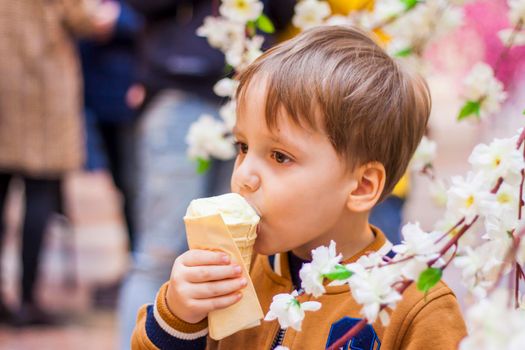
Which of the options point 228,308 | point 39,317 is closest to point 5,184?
point 39,317

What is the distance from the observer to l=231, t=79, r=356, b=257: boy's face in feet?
5.39

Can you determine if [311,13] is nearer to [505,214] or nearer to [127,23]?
[505,214]

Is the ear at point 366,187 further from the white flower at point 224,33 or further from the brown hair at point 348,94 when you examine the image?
the white flower at point 224,33

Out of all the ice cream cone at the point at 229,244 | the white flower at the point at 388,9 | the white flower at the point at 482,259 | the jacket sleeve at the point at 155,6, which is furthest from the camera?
the jacket sleeve at the point at 155,6

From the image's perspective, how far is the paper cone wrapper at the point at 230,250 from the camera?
61.3 inches

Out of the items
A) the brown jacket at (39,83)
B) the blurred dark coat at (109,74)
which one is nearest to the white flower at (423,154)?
the brown jacket at (39,83)

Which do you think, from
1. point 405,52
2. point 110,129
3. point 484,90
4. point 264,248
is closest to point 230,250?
point 264,248

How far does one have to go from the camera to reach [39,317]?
15.4 ft

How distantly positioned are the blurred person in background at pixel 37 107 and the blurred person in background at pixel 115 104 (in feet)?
0.97

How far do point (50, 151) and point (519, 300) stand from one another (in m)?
3.32

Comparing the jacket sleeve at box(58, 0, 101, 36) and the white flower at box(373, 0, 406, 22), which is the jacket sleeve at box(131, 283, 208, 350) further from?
the jacket sleeve at box(58, 0, 101, 36)

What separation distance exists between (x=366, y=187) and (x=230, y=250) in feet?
1.05

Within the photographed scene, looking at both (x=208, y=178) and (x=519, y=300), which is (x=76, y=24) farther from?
(x=519, y=300)

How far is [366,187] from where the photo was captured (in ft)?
5.69
